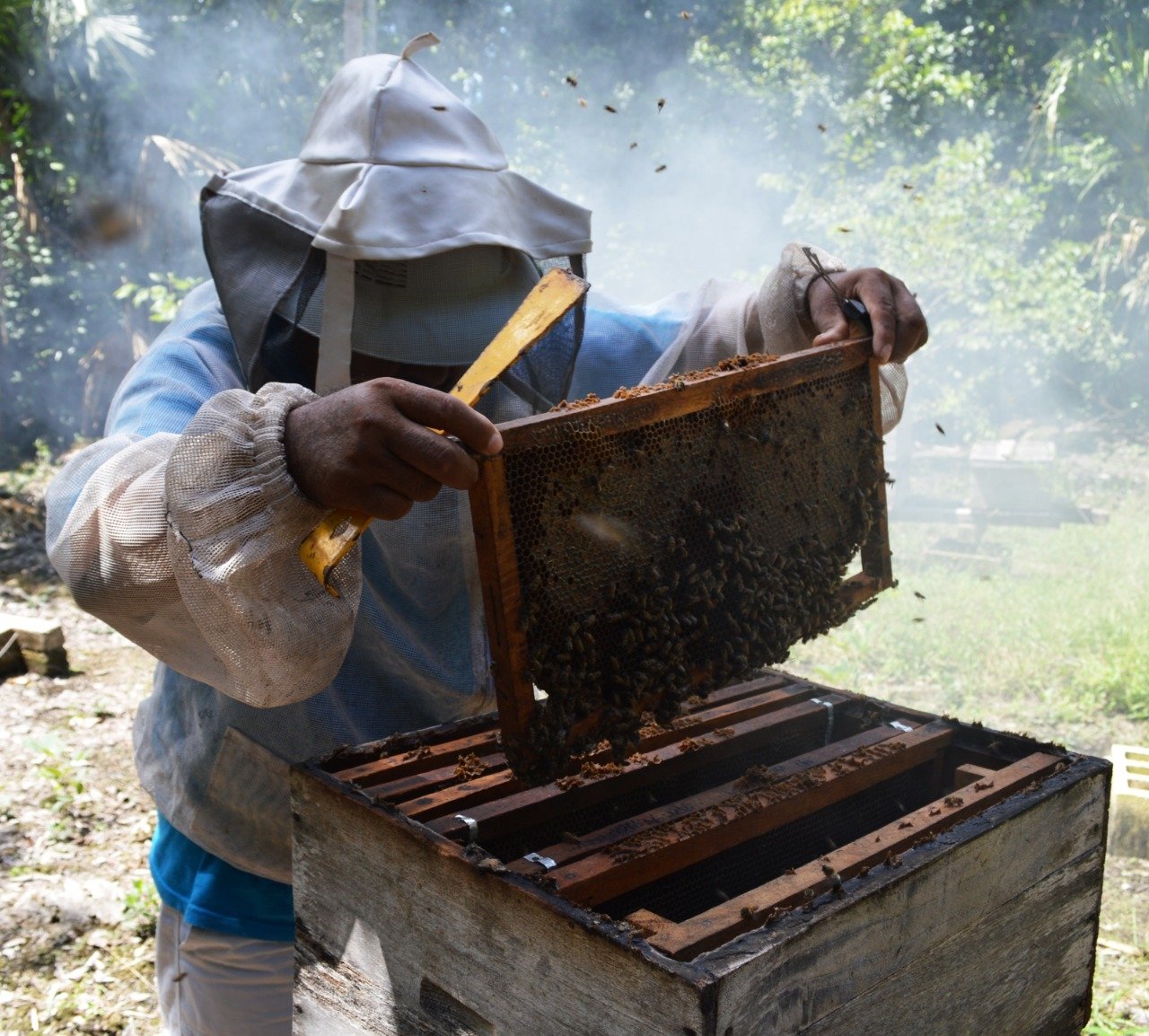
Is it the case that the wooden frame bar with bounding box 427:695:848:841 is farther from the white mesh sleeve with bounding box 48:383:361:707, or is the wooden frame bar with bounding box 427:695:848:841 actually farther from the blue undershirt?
the blue undershirt

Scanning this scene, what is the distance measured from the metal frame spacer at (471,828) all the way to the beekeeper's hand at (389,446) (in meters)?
0.52

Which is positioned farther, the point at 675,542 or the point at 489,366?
the point at 675,542

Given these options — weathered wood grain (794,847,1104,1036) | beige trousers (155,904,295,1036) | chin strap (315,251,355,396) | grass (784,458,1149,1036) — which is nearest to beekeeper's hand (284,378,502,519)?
chin strap (315,251,355,396)

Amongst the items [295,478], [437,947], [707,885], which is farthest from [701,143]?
[437,947]

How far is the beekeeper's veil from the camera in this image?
7.16ft

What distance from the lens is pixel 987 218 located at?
48.8 feet

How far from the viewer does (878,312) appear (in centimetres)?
240

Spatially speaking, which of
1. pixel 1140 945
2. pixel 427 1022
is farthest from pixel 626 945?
pixel 1140 945

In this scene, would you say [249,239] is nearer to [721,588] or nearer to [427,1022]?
[721,588]

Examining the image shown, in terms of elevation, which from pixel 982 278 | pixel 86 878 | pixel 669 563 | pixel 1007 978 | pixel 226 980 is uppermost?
pixel 982 278

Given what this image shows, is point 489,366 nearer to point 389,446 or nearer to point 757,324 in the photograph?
point 389,446

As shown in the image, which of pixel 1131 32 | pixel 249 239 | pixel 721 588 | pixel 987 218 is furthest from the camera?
pixel 1131 32

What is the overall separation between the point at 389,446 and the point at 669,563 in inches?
26.0

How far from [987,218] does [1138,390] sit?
504 centimetres
